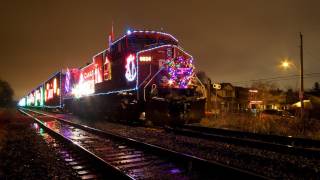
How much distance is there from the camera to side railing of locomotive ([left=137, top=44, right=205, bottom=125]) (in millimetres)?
14211

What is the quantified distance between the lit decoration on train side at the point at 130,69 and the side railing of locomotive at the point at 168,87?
402mm

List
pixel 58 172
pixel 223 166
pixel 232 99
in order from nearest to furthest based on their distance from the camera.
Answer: pixel 223 166 → pixel 58 172 → pixel 232 99

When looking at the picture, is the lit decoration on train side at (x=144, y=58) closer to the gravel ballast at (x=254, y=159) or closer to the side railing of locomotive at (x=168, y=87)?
the side railing of locomotive at (x=168, y=87)

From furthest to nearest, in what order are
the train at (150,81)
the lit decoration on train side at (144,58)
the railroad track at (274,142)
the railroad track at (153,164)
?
the lit decoration on train side at (144,58) < the train at (150,81) < the railroad track at (274,142) < the railroad track at (153,164)

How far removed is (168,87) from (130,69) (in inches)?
90.2

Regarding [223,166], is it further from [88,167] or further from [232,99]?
[232,99]

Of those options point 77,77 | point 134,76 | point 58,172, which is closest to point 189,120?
point 134,76

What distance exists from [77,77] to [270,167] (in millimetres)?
22552

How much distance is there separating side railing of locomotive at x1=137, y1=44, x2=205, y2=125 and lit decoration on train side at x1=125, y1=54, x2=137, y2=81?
402 millimetres

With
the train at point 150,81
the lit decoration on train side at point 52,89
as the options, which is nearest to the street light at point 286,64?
the train at point 150,81

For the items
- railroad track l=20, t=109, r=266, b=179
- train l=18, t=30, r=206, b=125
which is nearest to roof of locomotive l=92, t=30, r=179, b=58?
train l=18, t=30, r=206, b=125

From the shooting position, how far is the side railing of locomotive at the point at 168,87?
14.2 m

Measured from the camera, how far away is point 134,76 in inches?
606

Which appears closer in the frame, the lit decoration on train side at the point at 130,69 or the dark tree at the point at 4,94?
the lit decoration on train side at the point at 130,69
